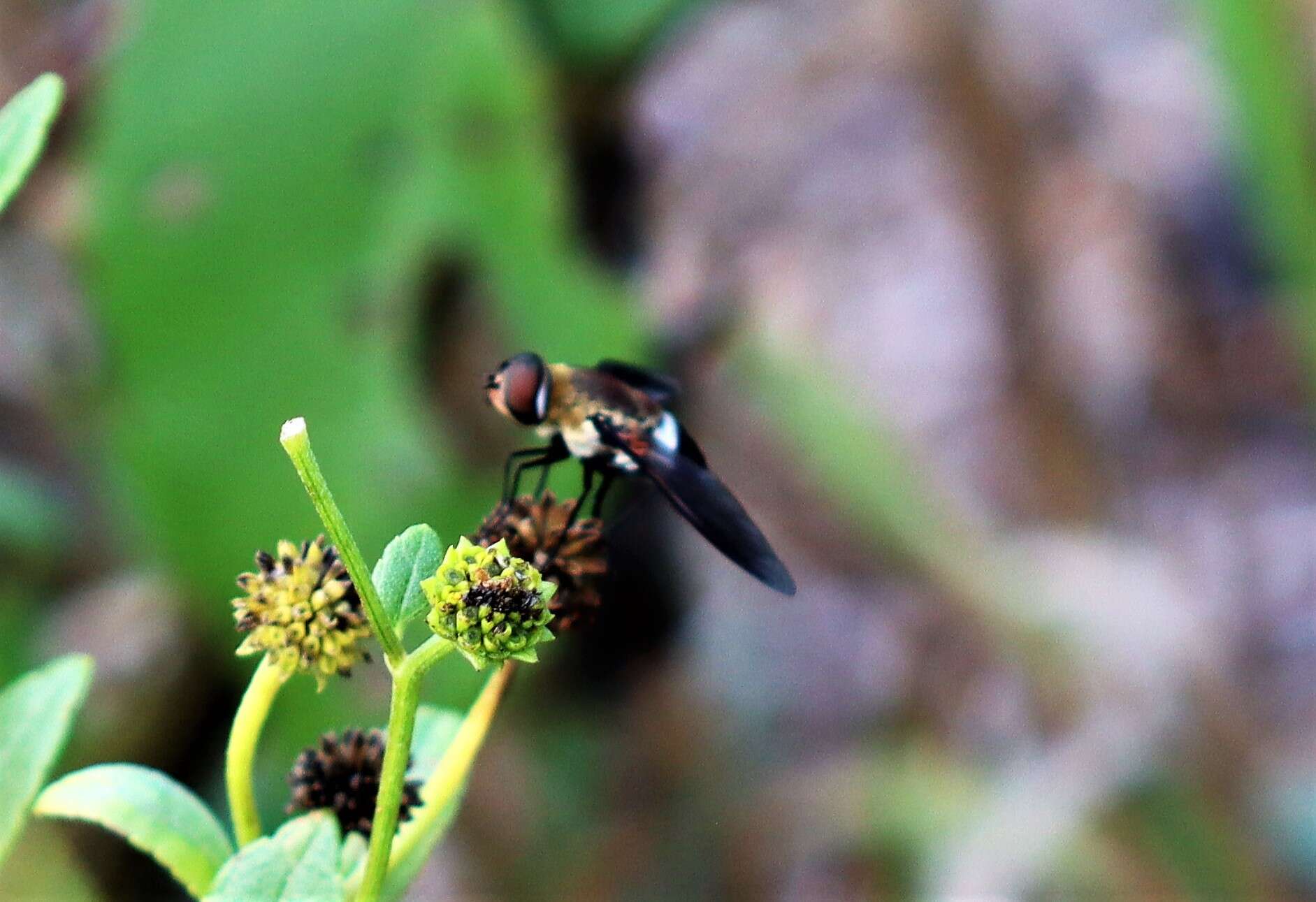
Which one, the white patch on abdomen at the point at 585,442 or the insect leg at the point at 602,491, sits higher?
the white patch on abdomen at the point at 585,442

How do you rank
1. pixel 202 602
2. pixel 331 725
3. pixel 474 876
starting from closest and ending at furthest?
1. pixel 331 725
2. pixel 202 602
3. pixel 474 876

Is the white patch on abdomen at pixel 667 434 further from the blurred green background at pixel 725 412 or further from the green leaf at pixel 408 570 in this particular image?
the blurred green background at pixel 725 412

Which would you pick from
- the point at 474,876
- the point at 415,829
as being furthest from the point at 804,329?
the point at 415,829

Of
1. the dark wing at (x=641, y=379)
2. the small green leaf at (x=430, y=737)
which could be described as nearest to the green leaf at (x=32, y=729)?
the small green leaf at (x=430, y=737)

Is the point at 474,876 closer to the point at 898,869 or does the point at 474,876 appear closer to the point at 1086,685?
the point at 898,869

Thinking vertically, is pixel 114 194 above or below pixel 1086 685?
above

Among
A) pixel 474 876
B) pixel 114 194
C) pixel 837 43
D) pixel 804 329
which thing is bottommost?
pixel 474 876

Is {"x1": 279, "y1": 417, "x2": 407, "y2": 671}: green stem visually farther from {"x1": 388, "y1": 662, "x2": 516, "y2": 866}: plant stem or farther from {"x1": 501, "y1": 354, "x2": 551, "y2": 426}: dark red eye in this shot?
{"x1": 501, "y1": 354, "x2": 551, "y2": 426}: dark red eye
